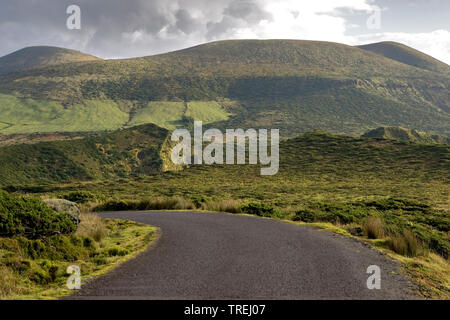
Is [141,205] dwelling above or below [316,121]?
below

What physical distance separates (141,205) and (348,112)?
175679mm

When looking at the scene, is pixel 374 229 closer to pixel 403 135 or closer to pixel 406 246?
pixel 406 246

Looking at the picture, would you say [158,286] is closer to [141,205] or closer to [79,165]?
[141,205]

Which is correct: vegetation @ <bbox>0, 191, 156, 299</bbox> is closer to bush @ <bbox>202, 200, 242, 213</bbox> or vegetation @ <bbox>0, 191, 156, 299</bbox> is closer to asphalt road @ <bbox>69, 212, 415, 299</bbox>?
asphalt road @ <bbox>69, 212, 415, 299</bbox>

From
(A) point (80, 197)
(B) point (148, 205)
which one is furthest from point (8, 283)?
(A) point (80, 197)

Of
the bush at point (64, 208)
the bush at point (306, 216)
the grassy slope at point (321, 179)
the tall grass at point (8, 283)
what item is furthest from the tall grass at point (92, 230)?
the grassy slope at point (321, 179)

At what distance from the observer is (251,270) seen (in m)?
8.12

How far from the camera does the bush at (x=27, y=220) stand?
32.3 ft

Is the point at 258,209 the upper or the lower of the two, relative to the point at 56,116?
lower

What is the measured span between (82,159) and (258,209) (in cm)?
6525

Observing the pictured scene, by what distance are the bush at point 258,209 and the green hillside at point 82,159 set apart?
2148 inches

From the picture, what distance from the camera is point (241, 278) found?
753 cm

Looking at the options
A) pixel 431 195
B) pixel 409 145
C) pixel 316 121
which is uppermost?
pixel 316 121


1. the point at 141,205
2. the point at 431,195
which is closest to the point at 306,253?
the point at 141,205
